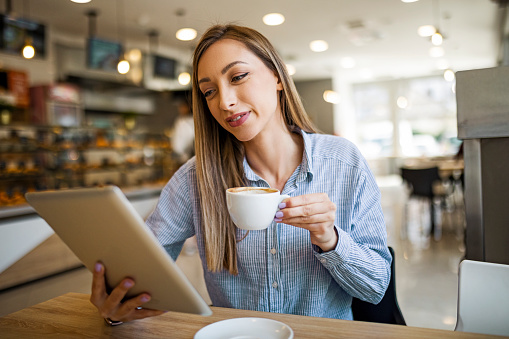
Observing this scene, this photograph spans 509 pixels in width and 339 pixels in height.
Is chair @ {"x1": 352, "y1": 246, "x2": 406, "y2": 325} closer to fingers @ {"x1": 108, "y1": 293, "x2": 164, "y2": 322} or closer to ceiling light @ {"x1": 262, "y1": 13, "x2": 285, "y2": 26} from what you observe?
fingers @ {"x1": 108, "y1": 293, "x2": 164, "y2": 322}

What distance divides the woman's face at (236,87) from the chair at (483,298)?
2.32ft

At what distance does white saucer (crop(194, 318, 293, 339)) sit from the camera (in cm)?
85

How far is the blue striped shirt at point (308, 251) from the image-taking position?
4.10ft

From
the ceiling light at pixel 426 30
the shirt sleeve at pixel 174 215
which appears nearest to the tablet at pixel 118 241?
the shirt sleeve at pixel 174 215

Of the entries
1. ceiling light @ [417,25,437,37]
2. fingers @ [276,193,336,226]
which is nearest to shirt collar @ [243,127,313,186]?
fingers @ [276,193,336,226]

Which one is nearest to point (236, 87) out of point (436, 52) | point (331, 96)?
point (436, 52)

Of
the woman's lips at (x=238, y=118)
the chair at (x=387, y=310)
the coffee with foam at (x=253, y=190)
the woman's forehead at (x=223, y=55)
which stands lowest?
the chair at (x=387, y=310)

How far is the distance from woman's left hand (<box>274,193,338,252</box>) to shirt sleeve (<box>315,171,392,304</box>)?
104mm

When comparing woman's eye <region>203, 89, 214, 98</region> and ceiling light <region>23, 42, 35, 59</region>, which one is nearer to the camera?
woman's eye <region>203, 89, 214, 98</region>

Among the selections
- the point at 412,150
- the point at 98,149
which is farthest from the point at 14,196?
the point at 412,150

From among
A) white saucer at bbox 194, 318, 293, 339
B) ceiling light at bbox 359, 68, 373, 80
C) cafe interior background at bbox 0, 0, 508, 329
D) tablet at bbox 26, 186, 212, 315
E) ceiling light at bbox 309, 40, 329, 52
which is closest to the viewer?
tablet at bbox 26, 186, 212, 315

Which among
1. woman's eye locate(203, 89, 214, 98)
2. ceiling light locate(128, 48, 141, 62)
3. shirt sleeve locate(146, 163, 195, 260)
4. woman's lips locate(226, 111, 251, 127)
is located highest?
ceiling light locate(128, 48, 141, 62)

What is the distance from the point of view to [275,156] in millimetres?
1417

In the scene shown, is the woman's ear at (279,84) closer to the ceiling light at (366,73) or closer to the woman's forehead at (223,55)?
the woman's forehead at (223,55)
